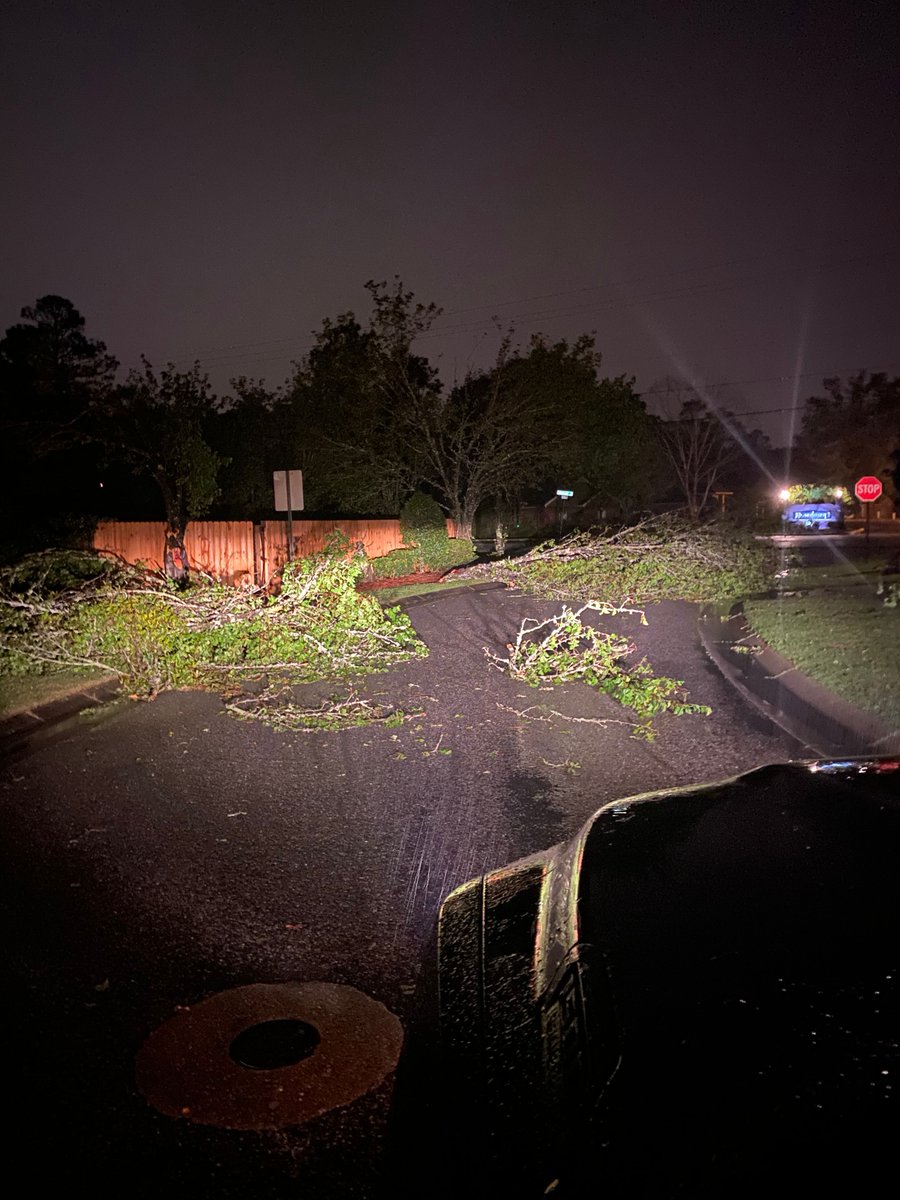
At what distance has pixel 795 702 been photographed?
8.96 metres

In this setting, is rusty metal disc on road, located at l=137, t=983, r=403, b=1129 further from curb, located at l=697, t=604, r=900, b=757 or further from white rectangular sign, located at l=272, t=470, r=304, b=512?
white rectangular sign, located at l=272, t=470, r=304, b=512

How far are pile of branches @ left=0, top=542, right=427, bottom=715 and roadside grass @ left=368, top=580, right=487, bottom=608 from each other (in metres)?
7.22

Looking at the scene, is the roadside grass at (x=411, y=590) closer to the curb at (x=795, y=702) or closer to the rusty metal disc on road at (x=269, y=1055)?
the curb at (x=795, y=702)

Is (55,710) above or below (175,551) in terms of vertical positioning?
below

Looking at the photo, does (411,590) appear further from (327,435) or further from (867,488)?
(867,488)

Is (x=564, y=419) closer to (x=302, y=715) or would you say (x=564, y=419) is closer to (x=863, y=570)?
(x=863, y=570)

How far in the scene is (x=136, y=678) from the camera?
9.24m

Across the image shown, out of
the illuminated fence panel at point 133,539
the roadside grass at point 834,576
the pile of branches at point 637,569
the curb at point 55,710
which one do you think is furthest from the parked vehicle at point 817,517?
the curb at point 55,710

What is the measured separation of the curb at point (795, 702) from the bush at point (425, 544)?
12.2m

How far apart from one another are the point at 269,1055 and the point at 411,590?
18.2 m

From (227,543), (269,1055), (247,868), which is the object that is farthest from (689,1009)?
(227,543)

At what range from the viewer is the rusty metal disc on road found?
2.68 metres

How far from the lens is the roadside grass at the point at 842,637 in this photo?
879 centimetres

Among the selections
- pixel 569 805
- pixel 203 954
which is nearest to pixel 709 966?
pixel 203 954
